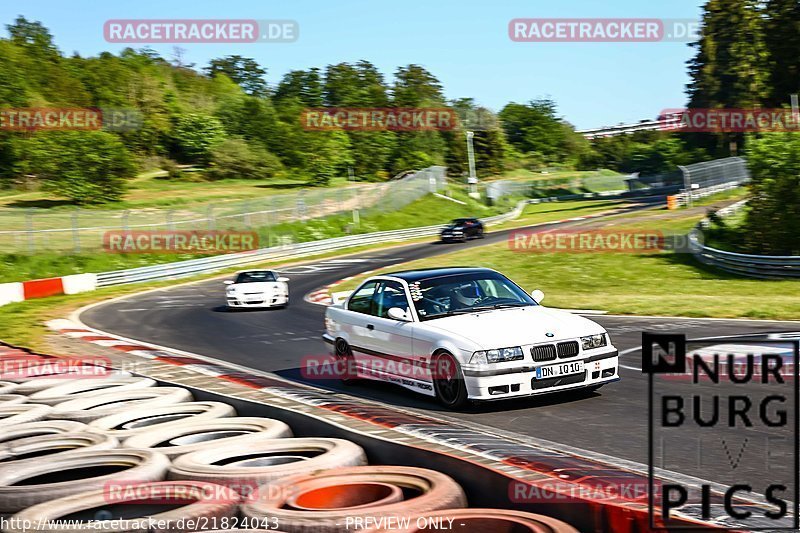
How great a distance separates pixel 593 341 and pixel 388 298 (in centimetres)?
261

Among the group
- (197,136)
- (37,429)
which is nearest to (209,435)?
(37,429)

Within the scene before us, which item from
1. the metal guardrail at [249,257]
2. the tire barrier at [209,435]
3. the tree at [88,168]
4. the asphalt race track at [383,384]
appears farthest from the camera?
the tree at [88,168]

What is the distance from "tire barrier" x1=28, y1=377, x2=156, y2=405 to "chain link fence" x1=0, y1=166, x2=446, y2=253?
30352 millimetres

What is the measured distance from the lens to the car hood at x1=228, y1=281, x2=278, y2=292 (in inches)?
974

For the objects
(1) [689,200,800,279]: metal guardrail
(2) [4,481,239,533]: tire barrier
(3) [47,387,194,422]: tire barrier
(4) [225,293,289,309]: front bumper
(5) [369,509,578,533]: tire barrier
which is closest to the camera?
(5) [369,509,578,533]: tire barrier

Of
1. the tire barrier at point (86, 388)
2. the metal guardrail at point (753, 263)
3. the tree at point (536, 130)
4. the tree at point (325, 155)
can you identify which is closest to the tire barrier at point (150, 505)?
the tire barrier at point (86, 388)

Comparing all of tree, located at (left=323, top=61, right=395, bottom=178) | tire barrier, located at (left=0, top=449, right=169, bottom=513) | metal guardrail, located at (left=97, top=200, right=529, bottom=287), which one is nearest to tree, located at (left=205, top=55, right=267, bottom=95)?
tree, located at (left=323, top=61, right=395, bottom=178)

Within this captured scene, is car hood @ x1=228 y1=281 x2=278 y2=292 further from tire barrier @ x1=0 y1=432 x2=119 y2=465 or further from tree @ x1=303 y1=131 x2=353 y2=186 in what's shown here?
tree @ x1=303 y1=131 x2=353 y2=186

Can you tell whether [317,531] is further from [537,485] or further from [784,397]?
[784,397]

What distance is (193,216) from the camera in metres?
56.1

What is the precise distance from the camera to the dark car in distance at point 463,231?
1933 inches

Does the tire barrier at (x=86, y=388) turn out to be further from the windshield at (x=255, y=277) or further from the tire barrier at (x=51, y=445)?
the windshield at (x=255, y=277)

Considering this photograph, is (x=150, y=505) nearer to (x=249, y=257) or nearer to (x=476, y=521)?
(x=476, y=521)

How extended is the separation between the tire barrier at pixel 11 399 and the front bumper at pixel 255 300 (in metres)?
15.2
